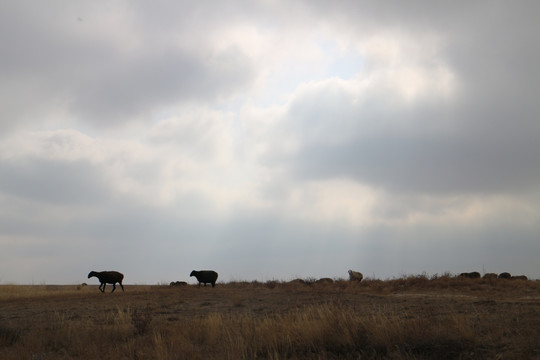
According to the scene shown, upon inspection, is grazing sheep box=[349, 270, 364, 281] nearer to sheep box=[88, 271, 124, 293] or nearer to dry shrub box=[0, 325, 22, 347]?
sheep box=[88, 271, 124, 293]

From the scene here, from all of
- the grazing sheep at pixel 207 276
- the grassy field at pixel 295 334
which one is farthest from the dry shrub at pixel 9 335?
the grazing sheep at pixel 207 276

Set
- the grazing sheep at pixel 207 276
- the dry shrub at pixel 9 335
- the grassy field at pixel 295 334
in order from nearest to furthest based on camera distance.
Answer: the grassy field at pixel 295 334 < the dry shrub at pixel 9 335 < the grazing sheep at pixel 207 276

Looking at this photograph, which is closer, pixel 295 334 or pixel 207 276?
pixel 295 334

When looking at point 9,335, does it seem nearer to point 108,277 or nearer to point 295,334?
point 295,334

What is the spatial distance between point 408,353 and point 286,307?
32.8 feet

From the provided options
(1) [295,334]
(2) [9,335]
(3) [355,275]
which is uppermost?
(3) [355,275]

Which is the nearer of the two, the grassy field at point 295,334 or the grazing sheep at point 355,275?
the grassy field at point 295,334

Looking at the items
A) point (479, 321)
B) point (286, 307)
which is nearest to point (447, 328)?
point (479, 321)

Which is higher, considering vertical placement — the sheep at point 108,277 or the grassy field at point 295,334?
the sheep at point 108,277

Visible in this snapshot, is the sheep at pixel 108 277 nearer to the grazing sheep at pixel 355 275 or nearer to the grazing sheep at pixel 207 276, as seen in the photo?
the grazing sheep at pixel 207 276

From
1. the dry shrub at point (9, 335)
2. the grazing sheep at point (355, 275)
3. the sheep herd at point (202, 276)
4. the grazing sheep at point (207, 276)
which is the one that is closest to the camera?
the dry shrub at point (9, 335)

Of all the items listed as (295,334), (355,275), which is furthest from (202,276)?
(295,334)

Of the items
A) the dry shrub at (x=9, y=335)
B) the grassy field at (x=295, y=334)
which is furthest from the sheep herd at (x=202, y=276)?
the dry shrub at (x=9, y=335)

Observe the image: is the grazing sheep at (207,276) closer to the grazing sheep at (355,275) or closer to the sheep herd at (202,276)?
the sheep herd at (202,276)
